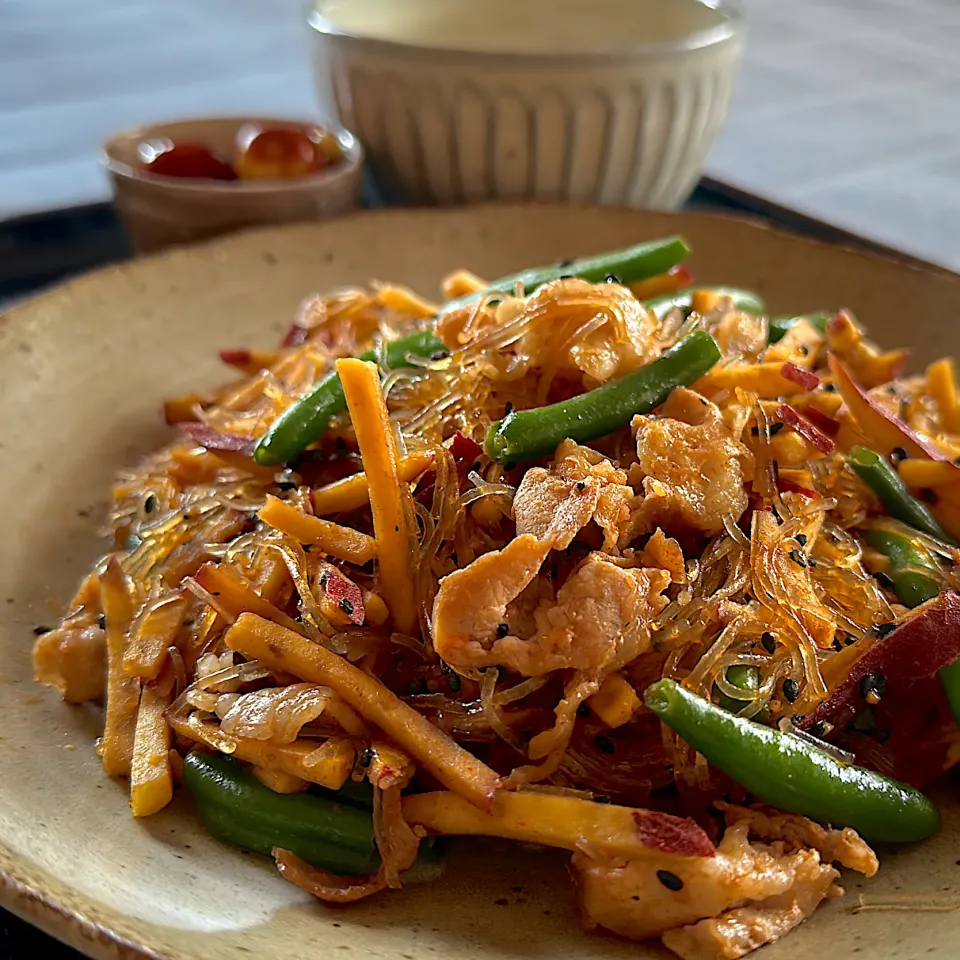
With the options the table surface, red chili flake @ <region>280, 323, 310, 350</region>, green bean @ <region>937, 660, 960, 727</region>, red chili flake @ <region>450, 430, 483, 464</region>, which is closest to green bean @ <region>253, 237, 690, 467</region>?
red chili flake @ <region>450, 430, 483, 464</region>

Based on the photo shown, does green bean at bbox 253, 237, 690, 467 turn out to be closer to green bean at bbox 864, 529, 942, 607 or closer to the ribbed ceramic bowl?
green bean at bbox 864, 529, 942, 607

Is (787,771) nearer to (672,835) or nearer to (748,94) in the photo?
(672,835)

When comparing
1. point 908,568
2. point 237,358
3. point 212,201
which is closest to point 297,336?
point 237,358

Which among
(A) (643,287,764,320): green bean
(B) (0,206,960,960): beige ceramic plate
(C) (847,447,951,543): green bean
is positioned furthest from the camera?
(A) (643,287,764,320): green bean

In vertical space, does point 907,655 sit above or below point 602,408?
below

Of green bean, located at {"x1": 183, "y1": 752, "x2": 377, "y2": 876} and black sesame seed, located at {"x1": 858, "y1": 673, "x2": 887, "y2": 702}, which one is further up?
black sesame seed, located at {"x1": 858, "y1": 673, "x2": 887, "y2": 702}

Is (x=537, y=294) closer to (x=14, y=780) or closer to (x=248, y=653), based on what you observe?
(x=248, y=653)

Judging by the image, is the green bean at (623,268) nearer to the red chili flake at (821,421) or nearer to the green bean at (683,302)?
the green bean at (683,302)

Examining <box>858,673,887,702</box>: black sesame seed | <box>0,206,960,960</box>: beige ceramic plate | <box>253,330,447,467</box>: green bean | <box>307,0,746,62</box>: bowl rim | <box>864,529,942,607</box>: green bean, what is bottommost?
<box>0,206,960,960</box>: beige ceramic plate
